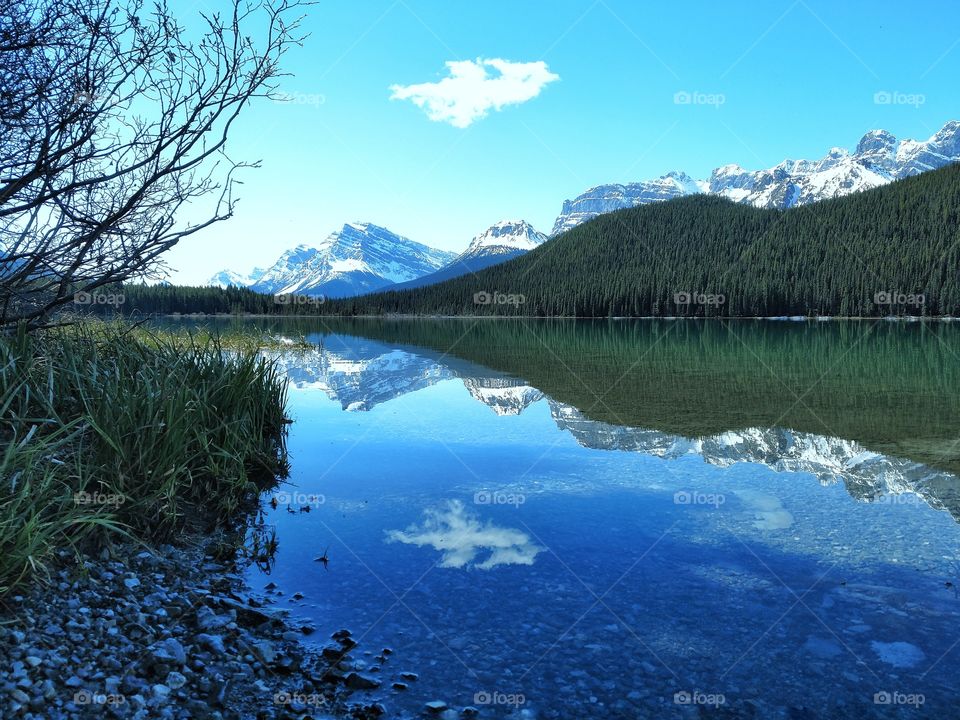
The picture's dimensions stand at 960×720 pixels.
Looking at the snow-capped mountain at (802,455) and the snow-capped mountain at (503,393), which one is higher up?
the snow-capped mountain at (503,393)

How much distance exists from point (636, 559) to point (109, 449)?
6.88 m

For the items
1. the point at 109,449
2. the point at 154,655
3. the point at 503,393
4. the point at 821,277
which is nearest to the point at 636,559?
the point at 154,655

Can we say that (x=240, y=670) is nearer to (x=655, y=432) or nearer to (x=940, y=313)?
(x=655, y=432)

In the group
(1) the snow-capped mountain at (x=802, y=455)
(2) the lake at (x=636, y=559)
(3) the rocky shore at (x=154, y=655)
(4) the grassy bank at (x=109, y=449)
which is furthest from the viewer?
(1) the snow-capped mountain at (x=802, y=455)

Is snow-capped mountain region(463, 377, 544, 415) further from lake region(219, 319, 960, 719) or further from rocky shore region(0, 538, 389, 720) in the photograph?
rocky shore region(0, 538, 389, 720)

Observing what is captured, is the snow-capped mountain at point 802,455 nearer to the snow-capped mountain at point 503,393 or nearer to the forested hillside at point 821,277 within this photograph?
the snow-capped mountain at point 503,393

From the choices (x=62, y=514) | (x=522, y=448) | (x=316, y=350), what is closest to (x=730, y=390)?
(x=522, y=448)

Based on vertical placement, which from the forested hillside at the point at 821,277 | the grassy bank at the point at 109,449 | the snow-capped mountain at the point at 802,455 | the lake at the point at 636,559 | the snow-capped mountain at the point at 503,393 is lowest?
the lake at the point at 636,559

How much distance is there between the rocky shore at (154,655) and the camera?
4547 mm

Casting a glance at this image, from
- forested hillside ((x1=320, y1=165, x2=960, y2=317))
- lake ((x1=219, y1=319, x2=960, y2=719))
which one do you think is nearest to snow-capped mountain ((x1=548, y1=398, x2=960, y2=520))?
→ lake ((x1=219, y1=319, x2=960, y2=719))

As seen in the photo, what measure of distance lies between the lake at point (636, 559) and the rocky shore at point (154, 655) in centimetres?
44

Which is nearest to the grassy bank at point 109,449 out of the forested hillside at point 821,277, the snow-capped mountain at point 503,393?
the snow-capped mountain at point 503,393

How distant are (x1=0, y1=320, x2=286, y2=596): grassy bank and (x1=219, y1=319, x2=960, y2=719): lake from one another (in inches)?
50.1

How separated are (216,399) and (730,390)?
18.3m
